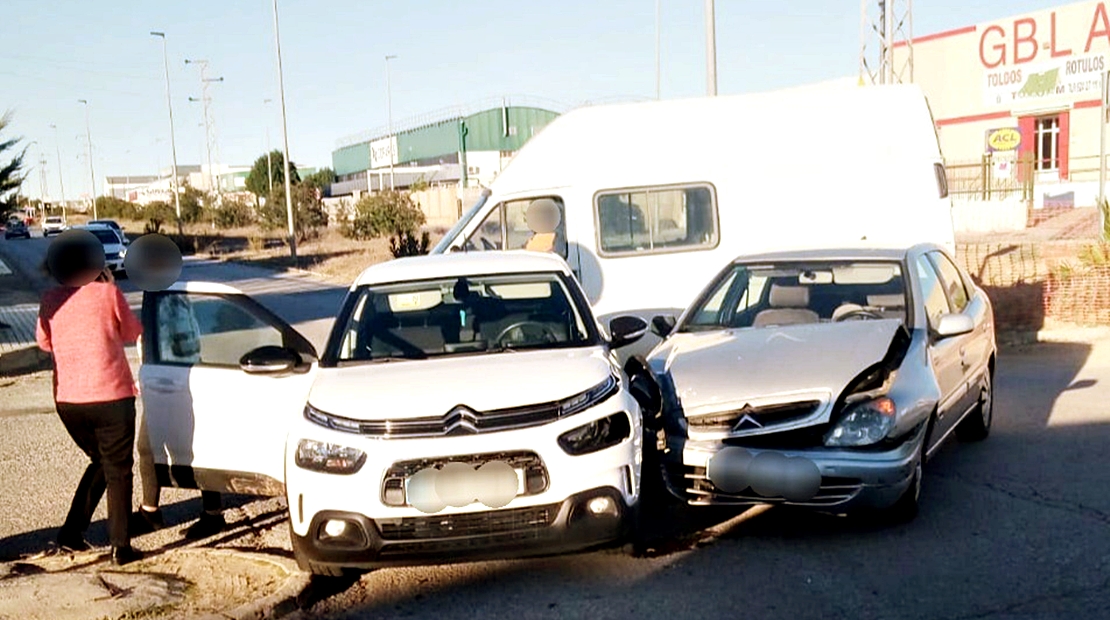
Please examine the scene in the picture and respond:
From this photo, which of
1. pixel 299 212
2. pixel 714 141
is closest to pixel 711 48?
pixel 714 141

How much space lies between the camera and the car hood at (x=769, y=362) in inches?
232

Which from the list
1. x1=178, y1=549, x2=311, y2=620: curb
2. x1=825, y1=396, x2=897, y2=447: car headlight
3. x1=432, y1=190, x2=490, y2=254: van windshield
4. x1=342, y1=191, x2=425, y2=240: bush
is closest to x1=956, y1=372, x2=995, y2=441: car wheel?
x1=825, y1=396, x2=897, y2=447: car headlight

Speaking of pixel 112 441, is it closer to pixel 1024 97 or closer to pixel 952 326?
pixel 952 326

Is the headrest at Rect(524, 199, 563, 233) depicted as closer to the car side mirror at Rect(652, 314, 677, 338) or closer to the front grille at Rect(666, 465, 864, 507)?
the car side mirror at Rect(652, 314, 677, 338)

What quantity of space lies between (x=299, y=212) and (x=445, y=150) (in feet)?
78.1

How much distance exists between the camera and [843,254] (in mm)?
7543

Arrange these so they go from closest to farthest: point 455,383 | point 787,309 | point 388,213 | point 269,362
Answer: point 455,383 < point 269,362 < point 787,309 < point 388,213

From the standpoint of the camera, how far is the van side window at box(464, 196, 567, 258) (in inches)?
424

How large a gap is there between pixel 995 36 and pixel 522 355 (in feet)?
131

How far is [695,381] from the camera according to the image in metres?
6.18

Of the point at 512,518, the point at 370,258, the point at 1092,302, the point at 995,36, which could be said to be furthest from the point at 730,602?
the point at 995,36

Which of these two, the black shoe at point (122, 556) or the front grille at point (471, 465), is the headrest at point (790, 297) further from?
the black shoe at point (122, 556)

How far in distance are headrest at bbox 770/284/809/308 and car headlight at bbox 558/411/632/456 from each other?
2674 millimetres

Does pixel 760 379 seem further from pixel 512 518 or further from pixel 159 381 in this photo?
pixel 159 381
